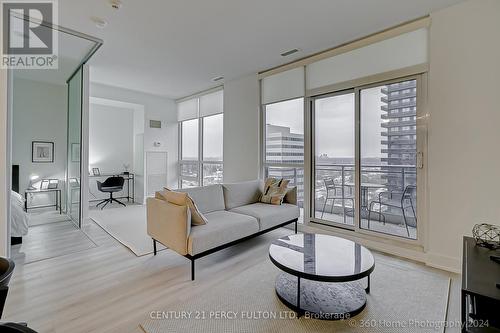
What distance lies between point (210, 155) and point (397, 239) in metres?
4.33

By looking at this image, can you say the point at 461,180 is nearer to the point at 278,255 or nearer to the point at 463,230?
the point at 463,230

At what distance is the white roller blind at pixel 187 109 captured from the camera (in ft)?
20.8

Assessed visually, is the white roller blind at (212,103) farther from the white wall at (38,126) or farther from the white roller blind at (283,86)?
the white wall at (38,126)

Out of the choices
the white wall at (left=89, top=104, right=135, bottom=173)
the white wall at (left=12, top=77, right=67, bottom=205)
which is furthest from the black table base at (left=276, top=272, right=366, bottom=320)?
the white wall at (left=89, top=104, right=135, bottom=173)

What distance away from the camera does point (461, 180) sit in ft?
8.34

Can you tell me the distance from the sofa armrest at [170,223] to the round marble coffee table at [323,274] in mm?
909

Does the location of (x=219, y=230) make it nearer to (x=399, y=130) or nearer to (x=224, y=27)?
(x=224, y=27)

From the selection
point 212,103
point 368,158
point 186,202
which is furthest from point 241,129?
point 186,202

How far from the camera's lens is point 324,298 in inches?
80.5

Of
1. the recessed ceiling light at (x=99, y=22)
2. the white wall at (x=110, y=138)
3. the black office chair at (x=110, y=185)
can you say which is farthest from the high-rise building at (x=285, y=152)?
the white wall at (x=110, y=138)

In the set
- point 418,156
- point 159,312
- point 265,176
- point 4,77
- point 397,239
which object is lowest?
point 159,312

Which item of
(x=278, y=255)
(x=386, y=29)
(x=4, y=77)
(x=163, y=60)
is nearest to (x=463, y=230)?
(x=278, y=255)

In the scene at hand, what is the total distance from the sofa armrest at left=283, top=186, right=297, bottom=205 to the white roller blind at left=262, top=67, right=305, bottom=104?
5.16ft

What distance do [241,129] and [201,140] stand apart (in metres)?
1.75
